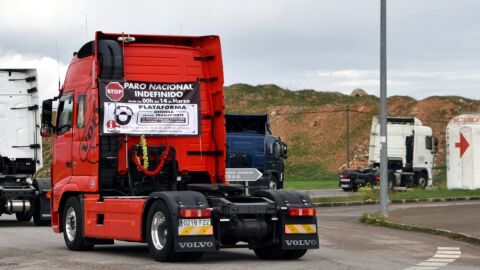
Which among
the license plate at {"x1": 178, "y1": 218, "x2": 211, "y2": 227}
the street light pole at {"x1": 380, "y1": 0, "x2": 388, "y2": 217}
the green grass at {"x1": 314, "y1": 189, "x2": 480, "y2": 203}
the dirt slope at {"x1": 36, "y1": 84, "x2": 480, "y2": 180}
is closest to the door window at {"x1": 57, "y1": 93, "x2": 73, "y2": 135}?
the license plate at {"x1": 178, "y1": 218, "x2": 211, "y2": 227}

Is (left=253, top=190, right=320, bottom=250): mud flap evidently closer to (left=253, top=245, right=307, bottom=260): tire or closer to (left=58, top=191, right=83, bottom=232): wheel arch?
(left=253, top=245, right=307, bottom=260): tire

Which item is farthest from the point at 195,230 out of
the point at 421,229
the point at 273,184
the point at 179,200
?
the point at 273,184

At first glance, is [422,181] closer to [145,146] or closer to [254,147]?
[254,147]

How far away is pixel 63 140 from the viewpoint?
19891mm

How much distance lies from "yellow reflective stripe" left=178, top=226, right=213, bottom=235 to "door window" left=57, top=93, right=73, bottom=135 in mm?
4607

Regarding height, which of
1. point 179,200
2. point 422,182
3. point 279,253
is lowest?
point 422,182

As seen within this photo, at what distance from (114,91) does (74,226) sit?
107 inches

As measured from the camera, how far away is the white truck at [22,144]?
26.6 m

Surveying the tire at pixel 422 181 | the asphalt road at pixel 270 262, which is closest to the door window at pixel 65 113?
the asphalt road at pixel 270 262

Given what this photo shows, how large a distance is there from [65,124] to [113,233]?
10.1 ft

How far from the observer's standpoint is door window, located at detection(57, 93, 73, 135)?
64.4ft

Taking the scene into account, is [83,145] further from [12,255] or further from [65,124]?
[12,255]

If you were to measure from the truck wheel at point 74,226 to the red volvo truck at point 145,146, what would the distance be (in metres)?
0.02

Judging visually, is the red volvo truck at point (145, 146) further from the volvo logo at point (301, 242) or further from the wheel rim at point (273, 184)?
the wheel rim at point (273, 184)
